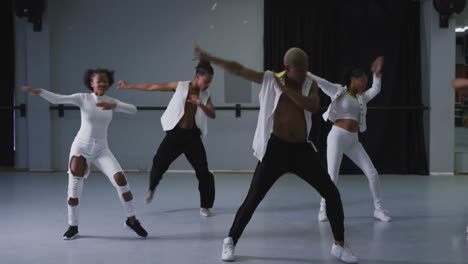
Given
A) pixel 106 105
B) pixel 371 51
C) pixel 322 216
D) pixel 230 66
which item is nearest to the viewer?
pixel 230 66

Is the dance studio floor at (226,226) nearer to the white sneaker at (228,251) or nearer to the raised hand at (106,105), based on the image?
the white sneaker at (228,251)

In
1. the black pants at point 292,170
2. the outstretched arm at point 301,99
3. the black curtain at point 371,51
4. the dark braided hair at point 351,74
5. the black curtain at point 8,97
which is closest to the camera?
the outstretched arm at point 301,99

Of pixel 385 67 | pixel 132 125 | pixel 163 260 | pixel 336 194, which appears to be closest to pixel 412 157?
pixel 385 67

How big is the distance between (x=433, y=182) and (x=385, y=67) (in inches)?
69.9

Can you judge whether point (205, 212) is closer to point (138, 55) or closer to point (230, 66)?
point (230, 66)

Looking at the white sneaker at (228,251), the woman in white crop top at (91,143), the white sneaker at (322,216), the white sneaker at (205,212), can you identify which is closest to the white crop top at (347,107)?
the white sneaker at (322,216)

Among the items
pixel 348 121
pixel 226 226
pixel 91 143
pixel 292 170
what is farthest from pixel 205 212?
pixel 292 170

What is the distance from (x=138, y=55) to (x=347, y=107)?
14.1 feet

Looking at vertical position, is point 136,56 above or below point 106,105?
above

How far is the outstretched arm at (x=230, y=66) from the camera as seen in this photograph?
3.26 m

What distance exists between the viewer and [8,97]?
328 inches

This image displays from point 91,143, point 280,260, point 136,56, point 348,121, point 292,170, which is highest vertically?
point 136,56

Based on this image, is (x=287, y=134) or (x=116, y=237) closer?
(x=287, y=134)

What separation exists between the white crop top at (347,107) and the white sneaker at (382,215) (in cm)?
89
